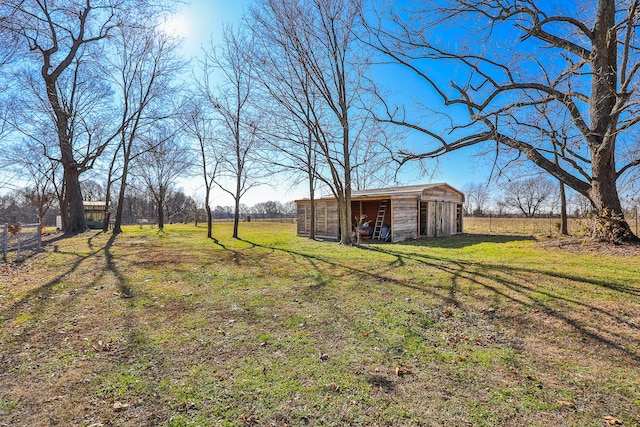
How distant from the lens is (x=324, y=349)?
3.40m

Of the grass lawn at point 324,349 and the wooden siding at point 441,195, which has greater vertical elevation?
the wooden siding at point 441,195

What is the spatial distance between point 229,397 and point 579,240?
11.2 m

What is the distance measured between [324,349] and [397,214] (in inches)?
480

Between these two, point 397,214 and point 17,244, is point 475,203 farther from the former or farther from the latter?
point 17,244

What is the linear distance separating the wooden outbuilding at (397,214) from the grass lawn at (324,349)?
28.3 feet

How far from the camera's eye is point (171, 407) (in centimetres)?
242

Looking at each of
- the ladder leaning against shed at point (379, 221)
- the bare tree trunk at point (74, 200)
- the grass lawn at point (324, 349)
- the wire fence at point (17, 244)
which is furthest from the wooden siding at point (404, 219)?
the bare tree trunk at point (74, 200)

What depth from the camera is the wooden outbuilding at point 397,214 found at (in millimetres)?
15250

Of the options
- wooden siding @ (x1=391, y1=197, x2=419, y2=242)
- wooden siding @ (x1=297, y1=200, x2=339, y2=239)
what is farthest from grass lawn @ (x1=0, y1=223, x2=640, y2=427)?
wooden siding @ (x1=297, y1=200, x2=339, y2=239)

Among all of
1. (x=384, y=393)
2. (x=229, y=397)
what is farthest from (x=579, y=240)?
(x=229, y=397)

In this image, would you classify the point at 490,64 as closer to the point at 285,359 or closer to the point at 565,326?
the point at 565,326

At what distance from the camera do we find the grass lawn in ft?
7.79

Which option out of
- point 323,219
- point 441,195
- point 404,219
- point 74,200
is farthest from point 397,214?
point 74,200

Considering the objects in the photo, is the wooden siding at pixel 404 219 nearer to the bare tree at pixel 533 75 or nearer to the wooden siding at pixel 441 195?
the wooden siding at pixel 441 195
